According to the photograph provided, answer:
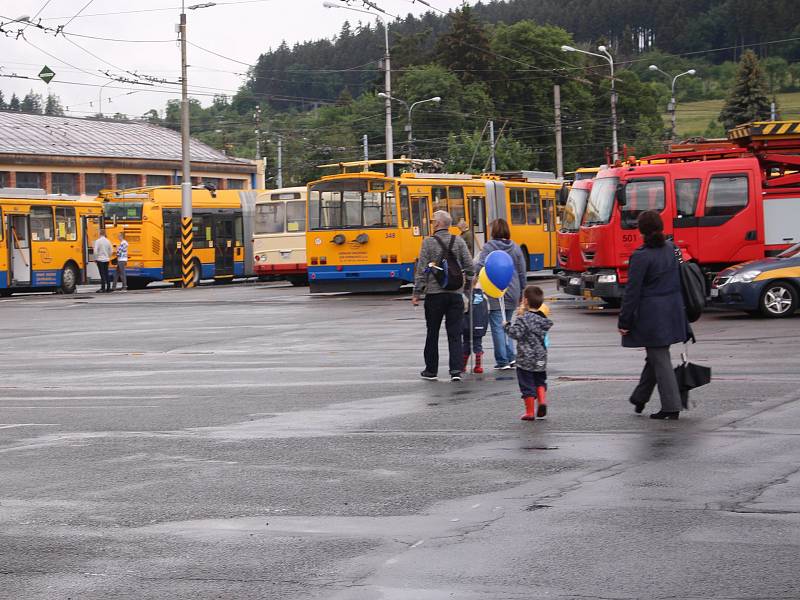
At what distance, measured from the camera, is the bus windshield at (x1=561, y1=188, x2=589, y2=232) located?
3019 cm

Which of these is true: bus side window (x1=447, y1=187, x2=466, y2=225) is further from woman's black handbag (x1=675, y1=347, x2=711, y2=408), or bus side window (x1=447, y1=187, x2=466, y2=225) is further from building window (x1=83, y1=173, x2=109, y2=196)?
building window (x1=83, y1=173, x2=109, y2=196)

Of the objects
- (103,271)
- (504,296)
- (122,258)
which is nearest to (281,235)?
(122,258)

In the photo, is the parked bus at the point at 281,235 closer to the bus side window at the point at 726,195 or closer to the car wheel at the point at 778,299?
the bus side window at the point at 726,195

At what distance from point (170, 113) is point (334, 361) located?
136 metres

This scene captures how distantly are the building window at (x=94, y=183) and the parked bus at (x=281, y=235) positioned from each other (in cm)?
3303

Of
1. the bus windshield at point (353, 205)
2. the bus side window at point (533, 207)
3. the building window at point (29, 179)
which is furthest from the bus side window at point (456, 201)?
the building window at point (29, 179)

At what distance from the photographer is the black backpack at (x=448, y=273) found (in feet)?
48.8

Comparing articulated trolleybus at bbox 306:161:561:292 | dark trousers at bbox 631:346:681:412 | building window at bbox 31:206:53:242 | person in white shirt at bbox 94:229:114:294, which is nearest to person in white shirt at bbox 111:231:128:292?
person in white shirt at bbox 94:229:114:294

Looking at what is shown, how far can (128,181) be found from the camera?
258ft

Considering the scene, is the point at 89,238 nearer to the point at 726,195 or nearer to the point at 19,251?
the point at 19,251

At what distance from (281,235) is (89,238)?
6.05 m

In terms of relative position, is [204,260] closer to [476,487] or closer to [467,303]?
[467,303]

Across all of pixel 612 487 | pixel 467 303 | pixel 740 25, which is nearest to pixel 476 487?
pixel 612 487

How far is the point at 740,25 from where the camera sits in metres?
164
